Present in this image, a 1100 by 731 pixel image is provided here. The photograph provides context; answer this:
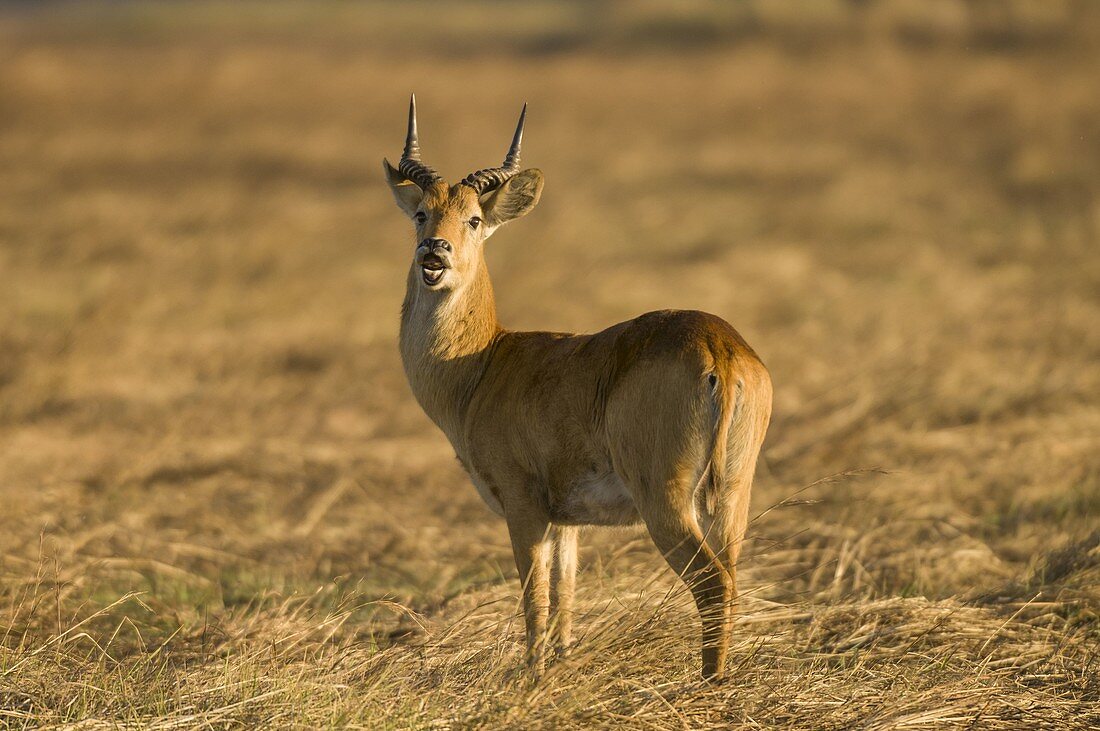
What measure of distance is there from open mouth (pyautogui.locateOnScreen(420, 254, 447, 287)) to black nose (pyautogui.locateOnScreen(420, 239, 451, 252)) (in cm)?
4

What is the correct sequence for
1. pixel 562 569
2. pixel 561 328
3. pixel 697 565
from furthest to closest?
pixel 561 328 → pixel 562 569 → pixel 697 565

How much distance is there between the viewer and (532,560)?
686cm

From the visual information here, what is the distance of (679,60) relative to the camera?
4194cm

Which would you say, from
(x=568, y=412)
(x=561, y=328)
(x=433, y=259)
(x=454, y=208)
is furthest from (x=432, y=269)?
(x=561, y=328)

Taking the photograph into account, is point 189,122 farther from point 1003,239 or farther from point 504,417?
point 504,417

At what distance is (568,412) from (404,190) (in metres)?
2.02

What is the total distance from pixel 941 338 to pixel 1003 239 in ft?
25.1

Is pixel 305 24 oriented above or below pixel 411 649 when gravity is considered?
above

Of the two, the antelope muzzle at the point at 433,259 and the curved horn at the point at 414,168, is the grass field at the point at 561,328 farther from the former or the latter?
the curved horn at the point at 414,168

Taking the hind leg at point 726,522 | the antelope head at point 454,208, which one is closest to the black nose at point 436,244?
the antelope head at point 454,208

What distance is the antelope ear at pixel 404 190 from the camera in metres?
8.10

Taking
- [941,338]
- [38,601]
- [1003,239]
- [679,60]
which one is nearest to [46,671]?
[38,601]

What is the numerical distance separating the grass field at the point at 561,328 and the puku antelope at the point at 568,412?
0.28 meters

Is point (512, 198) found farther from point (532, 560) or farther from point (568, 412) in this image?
point (532, 560)
